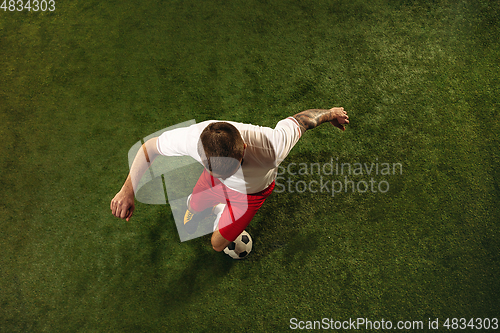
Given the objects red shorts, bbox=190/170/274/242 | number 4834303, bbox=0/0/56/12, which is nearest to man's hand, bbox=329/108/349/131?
red shorts, bbox=190/170/274/242

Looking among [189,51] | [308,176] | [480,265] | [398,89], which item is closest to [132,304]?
[308,176]

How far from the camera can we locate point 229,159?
157 centimetres

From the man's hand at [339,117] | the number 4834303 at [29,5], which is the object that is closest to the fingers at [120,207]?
the man's hand at [339,117]

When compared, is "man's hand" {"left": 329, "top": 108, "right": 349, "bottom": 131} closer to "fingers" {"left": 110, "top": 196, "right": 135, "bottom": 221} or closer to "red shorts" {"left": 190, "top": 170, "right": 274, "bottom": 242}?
"red shorts" {"left": 190, "top": 170, "right": 274, "bottom": 242}

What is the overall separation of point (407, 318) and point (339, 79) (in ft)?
8.52

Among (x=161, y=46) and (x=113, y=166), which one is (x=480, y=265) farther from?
(x=161, y=46)

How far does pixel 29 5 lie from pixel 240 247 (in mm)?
4027

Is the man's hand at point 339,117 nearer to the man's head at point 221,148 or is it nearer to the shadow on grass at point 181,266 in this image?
the man's head at point 221,148

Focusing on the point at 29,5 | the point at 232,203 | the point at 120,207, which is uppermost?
the point at 29,5

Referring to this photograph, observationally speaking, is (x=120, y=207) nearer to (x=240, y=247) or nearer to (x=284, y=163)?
(x=240, y=247)

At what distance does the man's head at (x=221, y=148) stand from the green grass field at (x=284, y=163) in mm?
1295

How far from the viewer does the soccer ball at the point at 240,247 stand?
2521mm

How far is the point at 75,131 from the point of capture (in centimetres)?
294

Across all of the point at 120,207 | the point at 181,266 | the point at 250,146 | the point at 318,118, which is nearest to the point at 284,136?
the point at 250,146
